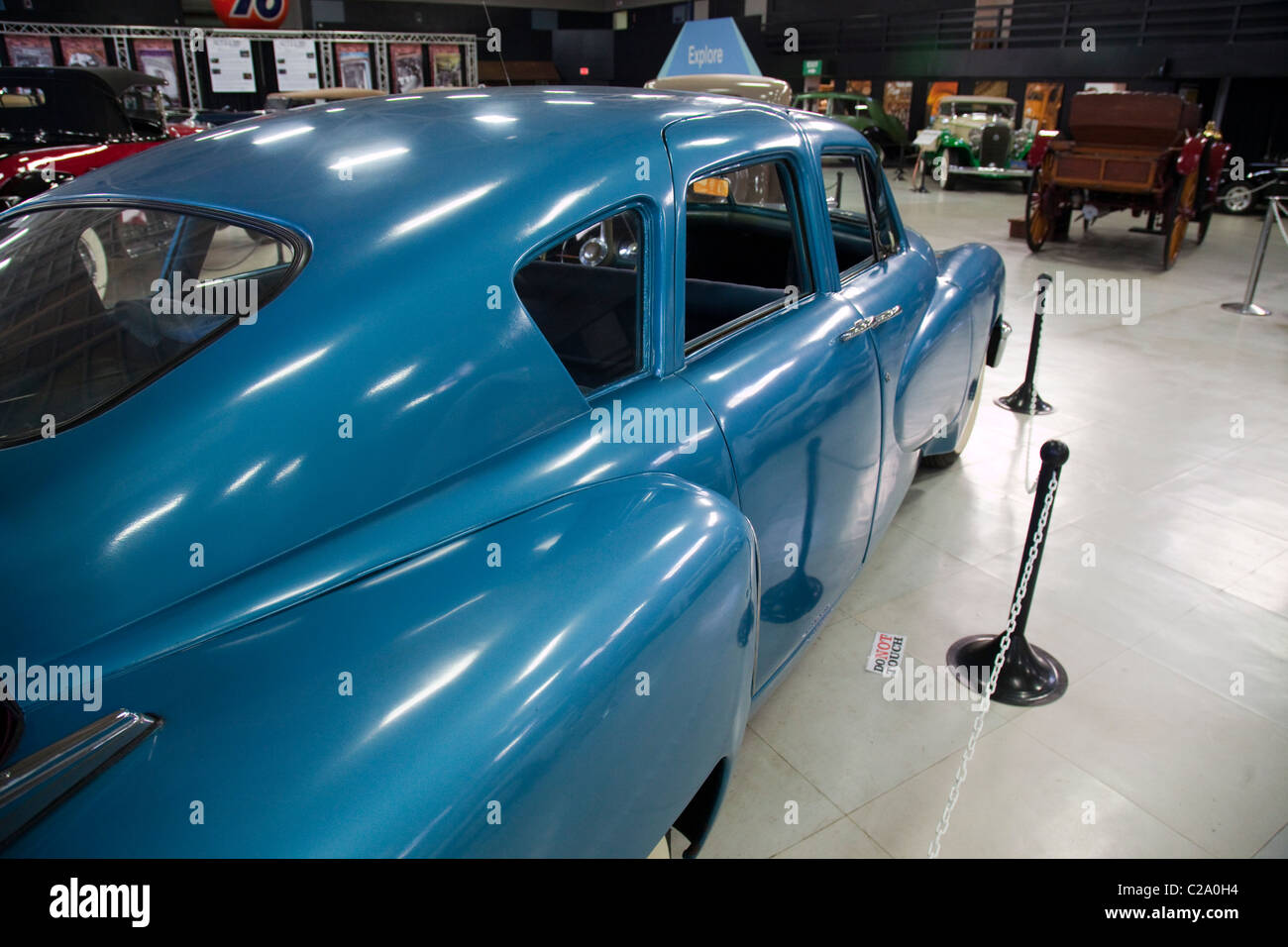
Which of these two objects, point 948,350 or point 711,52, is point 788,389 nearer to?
point 948,350

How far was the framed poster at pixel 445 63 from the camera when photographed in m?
13.6

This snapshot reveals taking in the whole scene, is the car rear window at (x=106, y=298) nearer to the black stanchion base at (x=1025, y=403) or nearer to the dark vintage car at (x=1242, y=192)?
the black stanchion base at (x=1025, y=403)

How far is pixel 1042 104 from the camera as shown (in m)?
16.5

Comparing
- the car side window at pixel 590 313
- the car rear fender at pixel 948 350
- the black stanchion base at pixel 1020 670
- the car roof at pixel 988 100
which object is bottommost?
the black stanchion base at pixel 1020 670

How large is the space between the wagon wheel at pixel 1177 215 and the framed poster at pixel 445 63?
1031 cm

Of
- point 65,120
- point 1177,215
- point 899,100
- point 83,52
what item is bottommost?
point 1177,215

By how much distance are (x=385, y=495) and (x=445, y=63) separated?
14406 millimetres

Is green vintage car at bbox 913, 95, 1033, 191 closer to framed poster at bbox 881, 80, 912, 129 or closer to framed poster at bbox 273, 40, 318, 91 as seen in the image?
framed poster at bbox 881, 80, 912, 129

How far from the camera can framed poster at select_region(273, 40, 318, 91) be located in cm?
1170

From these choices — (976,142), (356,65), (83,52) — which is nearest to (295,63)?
(356,65)

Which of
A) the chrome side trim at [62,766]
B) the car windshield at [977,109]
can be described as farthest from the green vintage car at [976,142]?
the chrome side trim at [62,766]

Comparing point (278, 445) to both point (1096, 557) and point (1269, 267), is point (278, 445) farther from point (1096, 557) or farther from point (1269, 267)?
point (1269, 267)

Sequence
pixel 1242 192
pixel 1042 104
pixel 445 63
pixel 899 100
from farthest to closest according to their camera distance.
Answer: pixel 899 100, pixel 1042 104, pixel 445 63, pixel 1242 192
